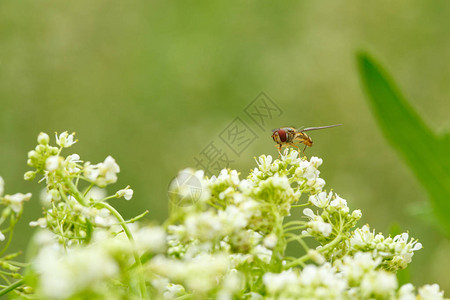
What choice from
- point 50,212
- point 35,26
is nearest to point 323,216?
point 50,212

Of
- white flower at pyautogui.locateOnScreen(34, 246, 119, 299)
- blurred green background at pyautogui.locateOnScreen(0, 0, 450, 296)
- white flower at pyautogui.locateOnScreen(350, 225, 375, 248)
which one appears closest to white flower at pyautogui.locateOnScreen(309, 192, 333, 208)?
white flower at pyautogui.locateOnScreen(350, 225, 375, 248)

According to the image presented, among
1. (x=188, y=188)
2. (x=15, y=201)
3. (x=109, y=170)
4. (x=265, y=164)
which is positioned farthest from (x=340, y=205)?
(x=15, y=201)

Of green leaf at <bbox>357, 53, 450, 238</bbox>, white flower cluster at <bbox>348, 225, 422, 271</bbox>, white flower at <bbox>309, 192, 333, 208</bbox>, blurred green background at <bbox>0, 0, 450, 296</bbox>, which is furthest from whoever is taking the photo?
blurred green background at <bbox>0, 0, 450, 296</bbox>

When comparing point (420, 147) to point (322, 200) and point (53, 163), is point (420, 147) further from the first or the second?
point (53, 163)

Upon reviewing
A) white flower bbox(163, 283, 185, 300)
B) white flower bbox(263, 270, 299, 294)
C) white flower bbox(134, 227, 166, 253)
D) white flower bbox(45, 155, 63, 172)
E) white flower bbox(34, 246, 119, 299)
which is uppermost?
white flower bbox(45, 155, 63, 172)

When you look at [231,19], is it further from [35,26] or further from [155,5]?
Answer: [35,26]

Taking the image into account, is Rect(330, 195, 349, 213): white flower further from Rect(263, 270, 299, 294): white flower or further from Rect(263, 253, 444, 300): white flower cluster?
Rect(263, 270, 299, 294): white flower

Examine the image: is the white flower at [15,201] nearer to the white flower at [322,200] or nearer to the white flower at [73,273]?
the white flower at [73,273]
